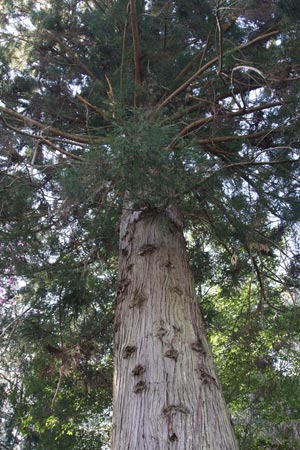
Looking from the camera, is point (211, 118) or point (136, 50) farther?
point (136, 50)

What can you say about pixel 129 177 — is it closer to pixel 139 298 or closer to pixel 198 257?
pixel 139 298

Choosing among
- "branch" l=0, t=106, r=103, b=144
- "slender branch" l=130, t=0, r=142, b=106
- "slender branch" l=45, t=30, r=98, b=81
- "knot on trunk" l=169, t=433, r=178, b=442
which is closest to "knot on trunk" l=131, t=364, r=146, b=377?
"knot on trunk" l=169, t=433, r=178, b=442

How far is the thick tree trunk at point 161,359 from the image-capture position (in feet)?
7.14

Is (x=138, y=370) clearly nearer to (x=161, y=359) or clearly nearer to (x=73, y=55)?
(x=161, y=359)

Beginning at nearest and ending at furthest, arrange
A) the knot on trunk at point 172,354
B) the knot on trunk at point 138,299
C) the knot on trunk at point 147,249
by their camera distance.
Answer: the knot on trunk at point 172,354 → the knot on trunk at point 138,299 → the knot on trunk at point 147,249

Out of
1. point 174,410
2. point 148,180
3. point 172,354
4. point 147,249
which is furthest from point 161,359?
point 148,180

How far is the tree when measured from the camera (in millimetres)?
2589

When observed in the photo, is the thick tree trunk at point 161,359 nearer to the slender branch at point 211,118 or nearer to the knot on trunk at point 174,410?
the knot on trunk at point 174,410

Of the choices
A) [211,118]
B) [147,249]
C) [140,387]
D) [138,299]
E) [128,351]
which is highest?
[211,118]

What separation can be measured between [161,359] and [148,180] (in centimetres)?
117

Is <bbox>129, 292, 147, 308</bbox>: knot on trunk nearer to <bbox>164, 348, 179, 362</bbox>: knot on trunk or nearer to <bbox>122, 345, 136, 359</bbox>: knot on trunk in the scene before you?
<bbox>122, 345, 136, 359</bbox>: knot on trunk

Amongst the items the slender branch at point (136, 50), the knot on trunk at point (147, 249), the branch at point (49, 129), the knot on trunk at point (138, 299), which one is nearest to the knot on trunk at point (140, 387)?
the knot on trunk at point (138, 299)

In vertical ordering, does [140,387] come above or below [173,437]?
above

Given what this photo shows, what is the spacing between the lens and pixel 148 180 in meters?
3.07
